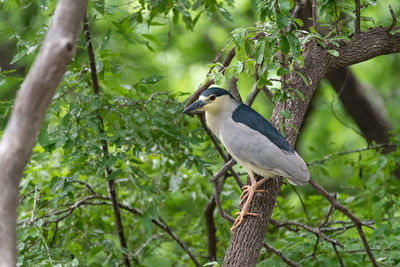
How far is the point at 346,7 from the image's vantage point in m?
2.96

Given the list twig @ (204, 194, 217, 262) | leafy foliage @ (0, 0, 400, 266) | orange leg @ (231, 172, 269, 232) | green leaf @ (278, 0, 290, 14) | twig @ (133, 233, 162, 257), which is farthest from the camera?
twig @ (204, 194, 217, 262)

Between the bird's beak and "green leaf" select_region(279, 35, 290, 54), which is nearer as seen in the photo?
"green leaf" select_region(279, 35, 290, 54)

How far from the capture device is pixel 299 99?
10.1ft

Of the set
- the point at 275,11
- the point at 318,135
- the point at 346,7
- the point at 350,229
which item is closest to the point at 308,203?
the point at 350,229

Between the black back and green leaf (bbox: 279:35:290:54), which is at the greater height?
green leaf (bbox: 279:35:290:54)

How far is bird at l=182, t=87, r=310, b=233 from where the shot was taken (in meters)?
2.91

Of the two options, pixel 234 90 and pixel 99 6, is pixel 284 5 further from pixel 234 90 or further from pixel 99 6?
pixel 99 6

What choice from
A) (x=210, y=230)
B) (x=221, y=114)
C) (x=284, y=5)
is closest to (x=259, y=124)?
(x=221, y=114)

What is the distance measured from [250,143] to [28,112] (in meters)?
1.79

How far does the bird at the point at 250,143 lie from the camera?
2914 mm

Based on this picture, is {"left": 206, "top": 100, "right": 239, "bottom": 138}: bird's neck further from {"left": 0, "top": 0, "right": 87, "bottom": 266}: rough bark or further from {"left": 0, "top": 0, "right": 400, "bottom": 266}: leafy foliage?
{"left": 0, "top": 0, "right": 87, "bottom": 266}: rough bark

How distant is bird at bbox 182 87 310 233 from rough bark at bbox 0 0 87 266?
1.64m

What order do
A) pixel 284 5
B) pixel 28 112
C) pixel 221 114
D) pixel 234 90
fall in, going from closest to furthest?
pixel 28 112 → pixel 284 5 → pixel 221 114 → pixel 234 90

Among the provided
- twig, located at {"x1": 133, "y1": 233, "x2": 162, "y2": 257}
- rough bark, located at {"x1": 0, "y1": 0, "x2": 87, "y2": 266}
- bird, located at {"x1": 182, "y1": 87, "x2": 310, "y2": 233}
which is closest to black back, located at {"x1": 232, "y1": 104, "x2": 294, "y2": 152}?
bird, located at {"x1": 182, "y1": 87, "x2": 310, "y2": 233}
